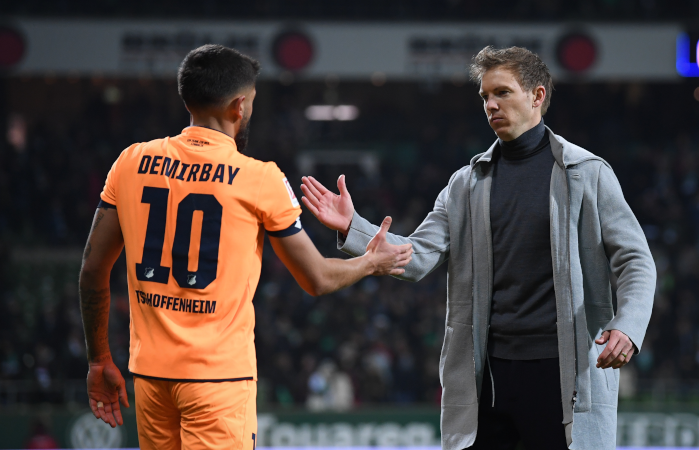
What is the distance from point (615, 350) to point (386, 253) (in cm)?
89

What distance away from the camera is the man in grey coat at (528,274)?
282 cm

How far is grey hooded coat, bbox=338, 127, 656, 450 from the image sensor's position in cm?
280

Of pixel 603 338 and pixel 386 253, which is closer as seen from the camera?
pixel 603 338

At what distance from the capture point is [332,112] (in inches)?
790

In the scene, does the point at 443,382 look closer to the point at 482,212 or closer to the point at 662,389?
the point at 482,212

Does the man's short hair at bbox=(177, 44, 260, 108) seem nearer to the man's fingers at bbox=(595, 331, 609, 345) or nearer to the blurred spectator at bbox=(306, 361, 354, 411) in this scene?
the man's fingers at bbox=(595, 331, 609, 345)

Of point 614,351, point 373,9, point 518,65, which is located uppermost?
point 373,9

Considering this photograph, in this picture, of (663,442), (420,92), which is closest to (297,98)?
(420,92)

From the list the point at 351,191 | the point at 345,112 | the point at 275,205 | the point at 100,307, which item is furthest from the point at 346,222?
the point at 345,112

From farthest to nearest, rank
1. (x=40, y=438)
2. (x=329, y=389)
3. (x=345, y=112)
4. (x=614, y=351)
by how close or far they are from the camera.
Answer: (x=345, y=112), (x=329, y=389), (x=40, y=438), (x=614, y=351)

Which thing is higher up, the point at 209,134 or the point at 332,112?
the point at 332,112

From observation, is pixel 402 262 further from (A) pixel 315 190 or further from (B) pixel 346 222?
Answer: (A) pixel 315 190

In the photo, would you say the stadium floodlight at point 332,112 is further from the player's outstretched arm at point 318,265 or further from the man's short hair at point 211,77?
the man's short hair at point 211,77

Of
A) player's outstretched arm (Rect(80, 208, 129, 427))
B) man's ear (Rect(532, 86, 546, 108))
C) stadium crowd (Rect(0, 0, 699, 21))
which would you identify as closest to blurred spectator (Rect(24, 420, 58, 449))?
player's outstretched arm (Rect(80, 208, 129, 427))
